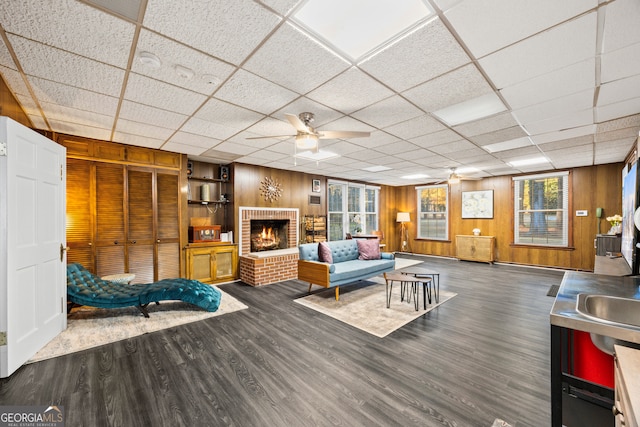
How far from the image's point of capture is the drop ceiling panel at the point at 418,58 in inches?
70.2

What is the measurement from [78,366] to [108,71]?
2710 mm

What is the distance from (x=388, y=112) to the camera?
120 inches

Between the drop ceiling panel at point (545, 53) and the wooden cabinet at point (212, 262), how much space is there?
517 centimetres

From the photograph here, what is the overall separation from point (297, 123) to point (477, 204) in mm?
7428

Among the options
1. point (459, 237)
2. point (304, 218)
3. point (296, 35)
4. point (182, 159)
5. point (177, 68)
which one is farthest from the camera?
point (459, 237)

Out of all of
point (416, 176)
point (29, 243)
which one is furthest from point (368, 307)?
point (416, 176)

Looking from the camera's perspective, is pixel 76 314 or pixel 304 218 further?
pixel 304 218

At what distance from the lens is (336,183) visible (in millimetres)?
8109

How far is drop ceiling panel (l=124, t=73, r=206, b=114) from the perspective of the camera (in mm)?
2430

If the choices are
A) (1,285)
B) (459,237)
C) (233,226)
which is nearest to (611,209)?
(459,237)

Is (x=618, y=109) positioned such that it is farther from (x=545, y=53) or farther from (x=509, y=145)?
(x=545, y=53)

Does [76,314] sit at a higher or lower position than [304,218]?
lower

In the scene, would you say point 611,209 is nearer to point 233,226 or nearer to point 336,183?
point 336,183

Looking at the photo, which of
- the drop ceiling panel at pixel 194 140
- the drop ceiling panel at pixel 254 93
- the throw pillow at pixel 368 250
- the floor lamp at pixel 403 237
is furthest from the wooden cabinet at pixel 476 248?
the drop ceiling panel at pixel 194 140
